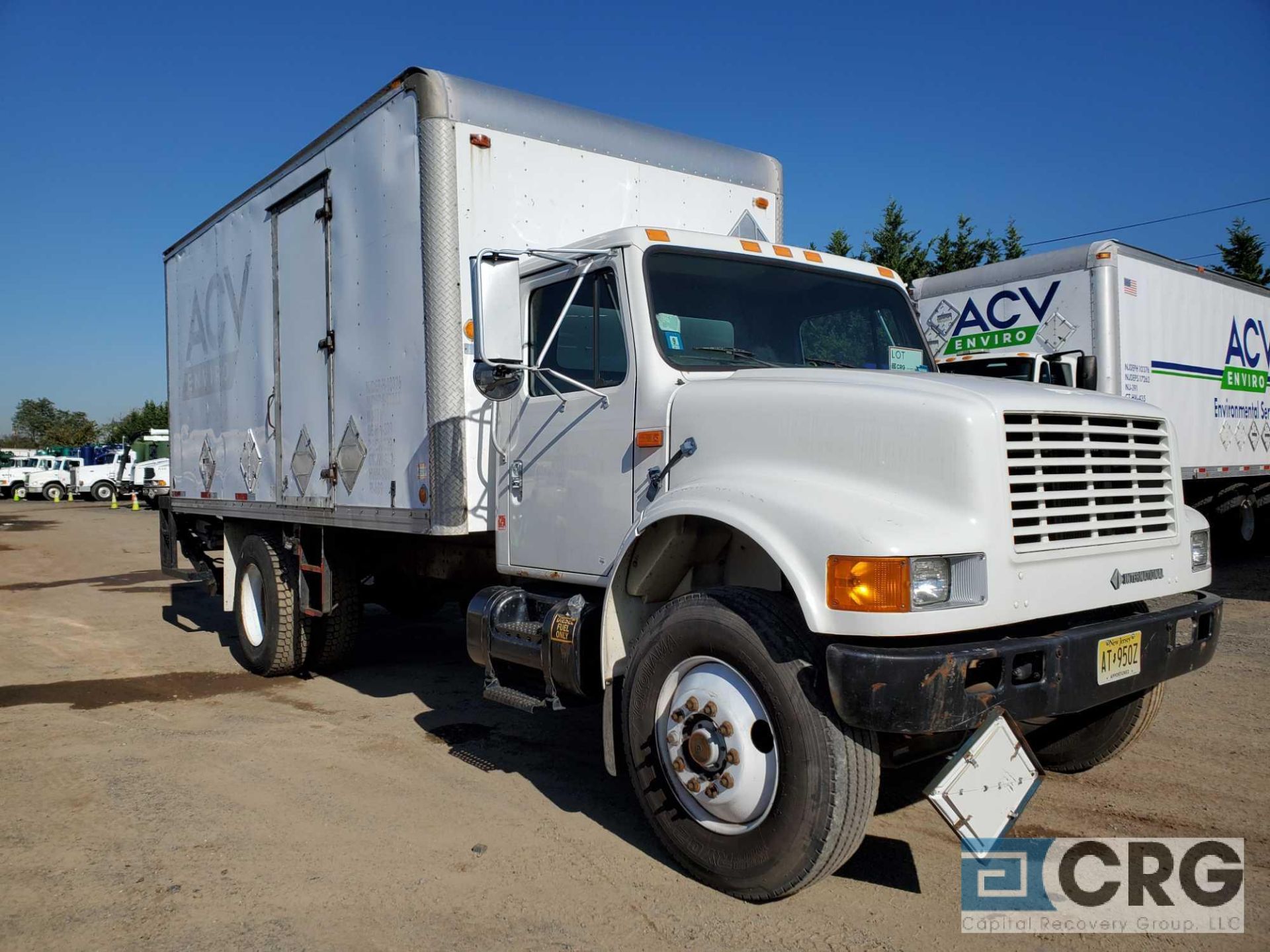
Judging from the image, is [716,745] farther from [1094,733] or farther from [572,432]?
[1094,733]

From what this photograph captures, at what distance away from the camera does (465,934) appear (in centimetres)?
331

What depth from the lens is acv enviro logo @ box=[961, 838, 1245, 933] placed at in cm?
335

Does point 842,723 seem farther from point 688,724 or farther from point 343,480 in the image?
point 343,480

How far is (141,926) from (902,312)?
422cm

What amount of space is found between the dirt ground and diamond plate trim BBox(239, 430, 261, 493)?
1.55 meters

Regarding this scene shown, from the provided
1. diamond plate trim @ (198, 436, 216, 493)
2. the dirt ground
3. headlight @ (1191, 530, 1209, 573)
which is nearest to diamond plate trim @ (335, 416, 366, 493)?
the dirt ground

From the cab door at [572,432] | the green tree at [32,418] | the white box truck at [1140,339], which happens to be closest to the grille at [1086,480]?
the cab door at [572,432]

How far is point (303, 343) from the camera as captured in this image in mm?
6730

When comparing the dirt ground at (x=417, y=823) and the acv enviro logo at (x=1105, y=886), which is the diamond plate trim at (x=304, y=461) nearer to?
the dirt ground at (x=417, y=823)

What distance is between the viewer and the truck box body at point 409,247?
5.11m

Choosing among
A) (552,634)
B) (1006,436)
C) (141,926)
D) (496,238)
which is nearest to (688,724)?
(552,634)

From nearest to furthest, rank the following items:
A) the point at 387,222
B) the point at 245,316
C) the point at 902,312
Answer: the point at 902,312 < the point at 387,222 < the point at 245,316

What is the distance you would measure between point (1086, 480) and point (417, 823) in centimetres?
313

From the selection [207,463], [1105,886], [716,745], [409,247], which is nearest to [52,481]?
[207,463]
